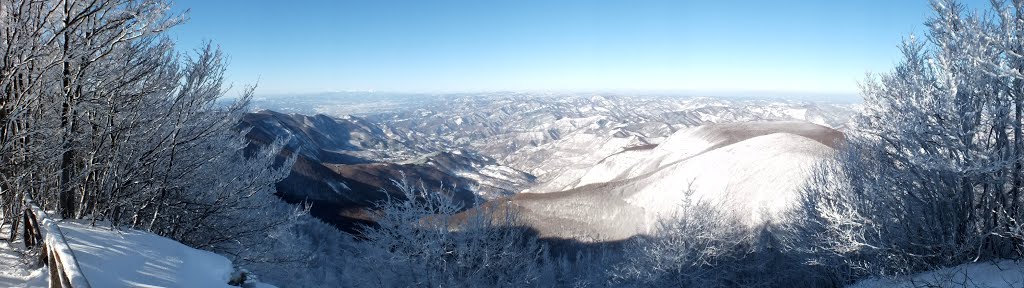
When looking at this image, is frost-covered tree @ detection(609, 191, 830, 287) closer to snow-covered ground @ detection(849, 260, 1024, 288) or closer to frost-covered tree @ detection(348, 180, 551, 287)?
frost-covered tree @ detection(348, 180, 551, 287)

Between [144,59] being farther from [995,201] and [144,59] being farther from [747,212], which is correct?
[747,212]

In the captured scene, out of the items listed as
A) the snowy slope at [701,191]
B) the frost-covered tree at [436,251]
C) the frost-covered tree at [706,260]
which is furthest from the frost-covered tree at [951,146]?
the snowy slope at [701,191]

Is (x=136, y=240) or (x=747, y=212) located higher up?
(x=136, y=240)

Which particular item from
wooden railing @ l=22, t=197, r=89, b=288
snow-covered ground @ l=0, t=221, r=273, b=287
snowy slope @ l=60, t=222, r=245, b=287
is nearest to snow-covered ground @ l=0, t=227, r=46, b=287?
snow-covered ground @ l=0, t=221, r=273, b=287

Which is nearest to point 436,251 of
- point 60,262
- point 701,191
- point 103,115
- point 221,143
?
point 221,143

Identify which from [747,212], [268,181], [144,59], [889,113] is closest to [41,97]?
[144,59]

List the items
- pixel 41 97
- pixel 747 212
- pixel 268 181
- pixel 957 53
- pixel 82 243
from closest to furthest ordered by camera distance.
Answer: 1. pixel 82 243
2. pixel 41 97
3. pixel 957 53
4. pixel 268 181
5. pixel 747 212

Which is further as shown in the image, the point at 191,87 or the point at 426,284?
the point at 426,284

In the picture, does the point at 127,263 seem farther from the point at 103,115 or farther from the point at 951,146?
Answer: the point at 951,146
